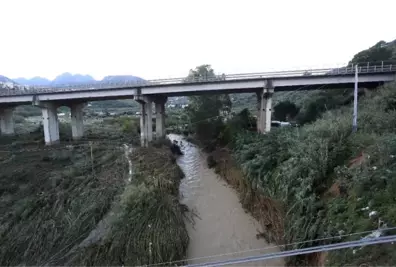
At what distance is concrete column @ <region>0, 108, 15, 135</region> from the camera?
39781mm

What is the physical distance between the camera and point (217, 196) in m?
17.3

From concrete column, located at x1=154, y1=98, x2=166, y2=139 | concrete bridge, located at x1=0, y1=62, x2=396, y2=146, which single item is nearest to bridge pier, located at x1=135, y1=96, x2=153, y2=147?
concrete bridge, located at x1=0, y1=62, x2=396, y2=146

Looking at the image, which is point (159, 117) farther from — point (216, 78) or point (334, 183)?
point (334, 183)

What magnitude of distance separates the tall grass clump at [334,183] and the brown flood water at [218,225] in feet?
3.77

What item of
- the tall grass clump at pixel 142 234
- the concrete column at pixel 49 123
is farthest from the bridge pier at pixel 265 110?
the concrete column at pixel 49 123

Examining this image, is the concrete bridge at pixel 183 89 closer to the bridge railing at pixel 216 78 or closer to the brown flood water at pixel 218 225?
the bridge railing at pixel 216 78

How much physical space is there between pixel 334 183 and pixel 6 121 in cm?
4938

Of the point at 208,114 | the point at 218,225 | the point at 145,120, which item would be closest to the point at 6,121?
the point at 145,120

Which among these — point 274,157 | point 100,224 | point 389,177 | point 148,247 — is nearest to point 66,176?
point 100,224

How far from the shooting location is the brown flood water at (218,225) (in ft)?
36.0

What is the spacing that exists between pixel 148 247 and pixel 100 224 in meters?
3.34

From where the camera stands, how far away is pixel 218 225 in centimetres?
1359

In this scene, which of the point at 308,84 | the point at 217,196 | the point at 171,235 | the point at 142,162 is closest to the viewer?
the point at 171,235

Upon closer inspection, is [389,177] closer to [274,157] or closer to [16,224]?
[274,157]
